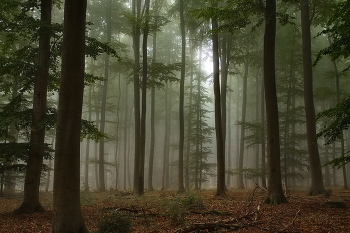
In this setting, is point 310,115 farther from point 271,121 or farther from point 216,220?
point 216,220

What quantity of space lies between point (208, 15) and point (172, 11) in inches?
366

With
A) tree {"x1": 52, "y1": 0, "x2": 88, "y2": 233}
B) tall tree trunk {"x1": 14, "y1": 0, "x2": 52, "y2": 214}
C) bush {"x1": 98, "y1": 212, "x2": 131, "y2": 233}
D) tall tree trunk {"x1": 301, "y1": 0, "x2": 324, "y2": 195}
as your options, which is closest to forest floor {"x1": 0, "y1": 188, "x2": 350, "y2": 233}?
bush {"x1": 98, "y1": 212, "x2": 131, "y2": 233}

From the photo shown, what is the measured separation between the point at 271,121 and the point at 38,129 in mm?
8129

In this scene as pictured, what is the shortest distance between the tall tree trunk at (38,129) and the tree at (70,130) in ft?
12.5

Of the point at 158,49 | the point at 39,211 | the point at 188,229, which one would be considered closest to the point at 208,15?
the point at 188,229

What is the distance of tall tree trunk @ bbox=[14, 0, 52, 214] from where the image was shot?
9352 mm

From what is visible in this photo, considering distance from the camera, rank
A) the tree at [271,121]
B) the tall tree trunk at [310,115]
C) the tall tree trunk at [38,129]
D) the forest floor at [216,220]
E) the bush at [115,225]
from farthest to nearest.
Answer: the tall tree trunk at [310,115] < the tree at [271,121] < the tall tree trunk at [38,129] < the forest floor at [216,220] < the bush at [115,225]

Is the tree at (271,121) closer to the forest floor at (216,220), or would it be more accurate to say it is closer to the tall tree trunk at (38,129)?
the forest floor at (216,220)

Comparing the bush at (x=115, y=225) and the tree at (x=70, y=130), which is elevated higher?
the tree at (x=70, y=130)

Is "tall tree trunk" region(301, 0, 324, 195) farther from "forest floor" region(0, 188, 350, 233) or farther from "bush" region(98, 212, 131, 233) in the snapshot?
"bush" region(98, 212, 131, 233)

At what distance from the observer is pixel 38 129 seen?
929 cm

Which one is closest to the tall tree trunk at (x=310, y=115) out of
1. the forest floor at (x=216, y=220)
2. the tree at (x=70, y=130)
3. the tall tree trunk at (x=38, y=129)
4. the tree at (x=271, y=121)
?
the tree at (x=271, y=121)

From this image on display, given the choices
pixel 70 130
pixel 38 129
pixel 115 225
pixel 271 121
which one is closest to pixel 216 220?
pixel 115 225

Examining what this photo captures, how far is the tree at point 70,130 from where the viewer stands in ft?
18.4
